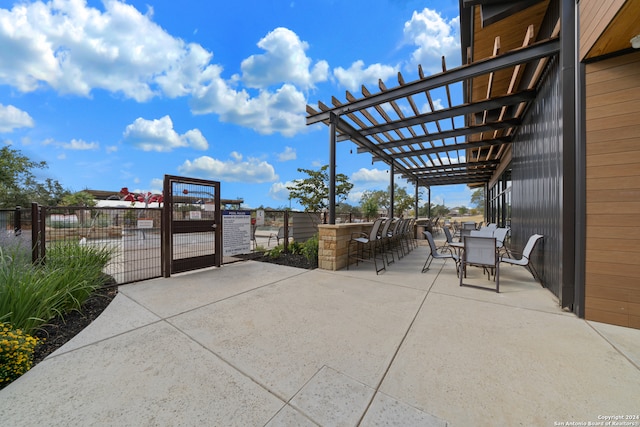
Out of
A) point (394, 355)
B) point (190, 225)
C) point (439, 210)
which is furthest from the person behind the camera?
point (439, 210)

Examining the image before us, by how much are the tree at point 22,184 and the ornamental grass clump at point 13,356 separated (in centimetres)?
1729

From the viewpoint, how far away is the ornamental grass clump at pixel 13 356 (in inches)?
58.2

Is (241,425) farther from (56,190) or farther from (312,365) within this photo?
(56,190)

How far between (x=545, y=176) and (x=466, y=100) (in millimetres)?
2300

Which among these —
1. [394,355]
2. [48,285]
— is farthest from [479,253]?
[48,285]

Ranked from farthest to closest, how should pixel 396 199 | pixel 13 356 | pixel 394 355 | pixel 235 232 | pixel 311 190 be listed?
pixel 396 199 → pixel 311 190 → pixel 235 232 → pixel 394 355 → pixel 13 356

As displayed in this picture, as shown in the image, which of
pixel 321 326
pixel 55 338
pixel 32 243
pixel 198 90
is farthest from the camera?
pixel 198 90

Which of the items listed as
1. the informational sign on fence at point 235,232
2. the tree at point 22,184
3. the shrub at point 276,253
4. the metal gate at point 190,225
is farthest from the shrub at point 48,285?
the tree at point 22,184

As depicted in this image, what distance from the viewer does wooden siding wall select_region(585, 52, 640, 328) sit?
89.1 inches

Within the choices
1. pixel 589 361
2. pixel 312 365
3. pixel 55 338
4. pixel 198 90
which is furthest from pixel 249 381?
pixel 198 90

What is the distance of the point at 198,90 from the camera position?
1276 centimetres

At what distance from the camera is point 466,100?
16.0 ft

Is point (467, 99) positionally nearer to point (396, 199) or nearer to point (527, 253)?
point (527, 253)

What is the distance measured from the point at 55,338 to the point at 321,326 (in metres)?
2.37
